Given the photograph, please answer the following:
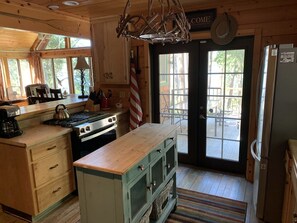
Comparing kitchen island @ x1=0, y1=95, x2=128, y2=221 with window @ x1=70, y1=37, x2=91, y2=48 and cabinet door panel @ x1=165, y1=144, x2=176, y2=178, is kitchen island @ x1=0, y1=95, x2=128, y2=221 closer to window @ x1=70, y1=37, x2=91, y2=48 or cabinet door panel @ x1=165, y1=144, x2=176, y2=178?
cabinet door panel @ x1=165, y1=144, x2=176, y2=178

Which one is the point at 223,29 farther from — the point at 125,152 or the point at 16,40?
the point at 16,40

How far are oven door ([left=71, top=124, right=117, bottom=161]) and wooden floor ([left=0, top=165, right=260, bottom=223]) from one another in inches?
25.3

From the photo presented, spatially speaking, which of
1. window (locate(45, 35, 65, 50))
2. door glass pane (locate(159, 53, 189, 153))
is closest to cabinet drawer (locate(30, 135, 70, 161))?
door glass pane (locate(159, 53, 189, 153))

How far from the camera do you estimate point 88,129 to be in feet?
9.76

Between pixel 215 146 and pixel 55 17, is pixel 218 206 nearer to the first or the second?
pixel 215 146

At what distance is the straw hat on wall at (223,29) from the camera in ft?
9.91

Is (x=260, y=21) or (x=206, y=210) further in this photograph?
(x=260, y=21)

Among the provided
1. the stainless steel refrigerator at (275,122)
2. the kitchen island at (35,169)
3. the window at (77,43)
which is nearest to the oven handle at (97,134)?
the kitchen island at (35,169)

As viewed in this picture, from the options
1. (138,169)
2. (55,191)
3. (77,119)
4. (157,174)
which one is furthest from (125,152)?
(77,119)

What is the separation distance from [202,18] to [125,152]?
2.32m

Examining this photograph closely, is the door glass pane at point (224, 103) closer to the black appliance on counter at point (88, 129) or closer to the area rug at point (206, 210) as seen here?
the area rug at point (206, 210)

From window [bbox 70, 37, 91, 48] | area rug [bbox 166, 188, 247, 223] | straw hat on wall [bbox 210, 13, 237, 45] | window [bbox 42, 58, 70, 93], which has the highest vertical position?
window [bbox 70, 37, 91, 48]

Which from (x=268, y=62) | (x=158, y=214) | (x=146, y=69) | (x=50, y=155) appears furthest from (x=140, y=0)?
(x=158, y=214)

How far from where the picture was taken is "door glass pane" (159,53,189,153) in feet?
11.9
